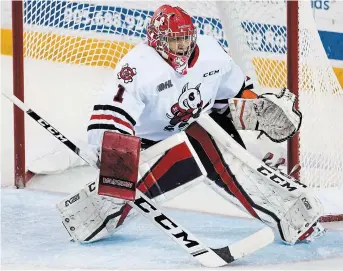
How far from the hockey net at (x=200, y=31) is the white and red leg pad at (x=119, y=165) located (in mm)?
833

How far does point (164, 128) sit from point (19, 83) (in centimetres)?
99

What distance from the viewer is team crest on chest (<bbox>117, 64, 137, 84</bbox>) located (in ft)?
8.74

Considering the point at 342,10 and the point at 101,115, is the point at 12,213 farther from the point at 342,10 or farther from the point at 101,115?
the point at 342,10

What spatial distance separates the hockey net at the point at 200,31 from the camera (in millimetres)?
3285

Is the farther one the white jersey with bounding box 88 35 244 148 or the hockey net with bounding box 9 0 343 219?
the hockey net with bounding box 9 0 343 219

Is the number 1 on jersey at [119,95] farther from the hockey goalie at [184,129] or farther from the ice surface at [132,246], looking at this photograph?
the ice surface at [132,246]

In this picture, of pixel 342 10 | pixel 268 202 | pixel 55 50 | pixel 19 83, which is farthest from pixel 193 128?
pixel 342 10

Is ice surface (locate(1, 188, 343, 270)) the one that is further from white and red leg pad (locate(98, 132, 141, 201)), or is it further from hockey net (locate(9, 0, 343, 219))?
hockey net (locate(9, 0, 343, 219))

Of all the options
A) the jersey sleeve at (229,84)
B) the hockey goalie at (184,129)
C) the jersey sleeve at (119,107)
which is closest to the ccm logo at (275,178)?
the hockey goalie at (184,129)

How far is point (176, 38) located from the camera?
2717mm

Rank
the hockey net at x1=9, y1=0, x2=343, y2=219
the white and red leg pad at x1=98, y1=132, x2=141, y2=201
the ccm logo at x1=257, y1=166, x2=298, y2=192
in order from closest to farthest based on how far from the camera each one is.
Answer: the white and red leg pad at x1=98, y1=132, x2=141, y2=201 → the ccm logo at x1=257, y1=166, x2=298, y2=192 → the hockey net at x1=9, y1=0, x2=343, y2=219

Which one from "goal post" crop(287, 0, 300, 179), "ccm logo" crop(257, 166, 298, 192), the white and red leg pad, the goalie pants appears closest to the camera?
the white and red leg pad

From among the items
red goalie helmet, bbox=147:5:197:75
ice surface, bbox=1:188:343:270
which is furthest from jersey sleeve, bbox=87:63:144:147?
ice surface, bbox=1:188:343:270

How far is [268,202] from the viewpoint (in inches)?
110
